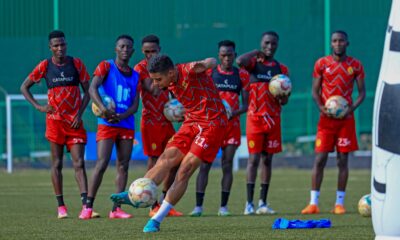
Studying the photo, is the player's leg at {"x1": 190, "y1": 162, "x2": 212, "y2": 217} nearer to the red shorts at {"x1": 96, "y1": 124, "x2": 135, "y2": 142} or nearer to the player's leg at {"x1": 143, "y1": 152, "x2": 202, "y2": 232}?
the red shorts at {"x1": 96, "y1": 124, "x2": 135, "y2": 142}

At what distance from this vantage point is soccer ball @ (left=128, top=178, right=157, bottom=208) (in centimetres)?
968

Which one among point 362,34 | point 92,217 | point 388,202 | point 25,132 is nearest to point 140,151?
point 25,132

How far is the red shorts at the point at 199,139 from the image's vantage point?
10463mm

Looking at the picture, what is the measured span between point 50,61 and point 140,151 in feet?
39.5

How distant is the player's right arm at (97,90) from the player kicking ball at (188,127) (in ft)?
7.21

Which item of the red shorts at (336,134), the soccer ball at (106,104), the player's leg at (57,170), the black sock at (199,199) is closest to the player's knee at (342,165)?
the red shorts at (336,134)

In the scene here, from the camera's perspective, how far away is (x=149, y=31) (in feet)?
88.9

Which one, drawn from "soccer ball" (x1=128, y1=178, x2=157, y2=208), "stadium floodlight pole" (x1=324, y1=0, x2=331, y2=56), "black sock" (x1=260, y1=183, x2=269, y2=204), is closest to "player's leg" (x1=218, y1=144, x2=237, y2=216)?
"black sock" (x1=260, y1=183, x2=269, y2=204)

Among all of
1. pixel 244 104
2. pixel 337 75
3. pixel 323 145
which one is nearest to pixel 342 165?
pixel 323 145

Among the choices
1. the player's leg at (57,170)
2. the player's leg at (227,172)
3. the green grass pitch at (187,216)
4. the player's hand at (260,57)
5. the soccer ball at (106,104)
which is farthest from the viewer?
the player's hand at (260,57)

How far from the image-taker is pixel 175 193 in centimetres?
1022

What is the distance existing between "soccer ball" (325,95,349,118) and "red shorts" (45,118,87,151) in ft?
12.0

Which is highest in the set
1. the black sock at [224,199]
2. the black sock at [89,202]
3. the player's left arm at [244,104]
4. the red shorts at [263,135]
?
the player's left arm at [244,104]

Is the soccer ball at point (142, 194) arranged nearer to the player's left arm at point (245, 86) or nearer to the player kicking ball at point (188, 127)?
the player kicking ball at point (188, 127)
